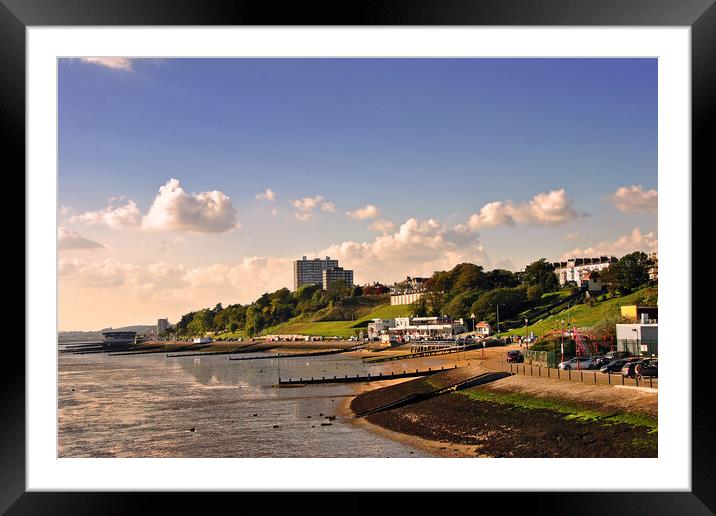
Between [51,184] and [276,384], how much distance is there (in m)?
17.8

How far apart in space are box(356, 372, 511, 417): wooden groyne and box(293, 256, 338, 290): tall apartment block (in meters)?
21.3

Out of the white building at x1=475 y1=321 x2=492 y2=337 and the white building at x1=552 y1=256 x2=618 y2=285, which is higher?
the white building at x1=552 y1=256 x2=618 y2=285

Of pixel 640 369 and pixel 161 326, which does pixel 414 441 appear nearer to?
pixel 640 369

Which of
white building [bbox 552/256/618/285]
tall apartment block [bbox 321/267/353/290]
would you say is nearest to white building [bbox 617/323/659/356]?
white building [bbox 552/256/618/285]

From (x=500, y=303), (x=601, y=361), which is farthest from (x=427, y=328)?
(x=601, y=361)

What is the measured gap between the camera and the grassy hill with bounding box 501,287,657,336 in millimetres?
23641

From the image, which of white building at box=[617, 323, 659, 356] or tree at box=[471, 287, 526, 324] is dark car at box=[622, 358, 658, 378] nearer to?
white building at box=[617, 323, 659, 356]

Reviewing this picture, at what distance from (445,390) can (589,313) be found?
11.8 meters

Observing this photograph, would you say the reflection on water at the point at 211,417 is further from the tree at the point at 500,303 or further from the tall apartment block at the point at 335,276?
the tall apartment block at the point at 335,276

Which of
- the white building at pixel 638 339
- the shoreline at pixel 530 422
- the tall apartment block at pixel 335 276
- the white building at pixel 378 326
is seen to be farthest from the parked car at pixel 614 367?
the white building at pixel 378 326

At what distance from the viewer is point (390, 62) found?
→ 790 inches

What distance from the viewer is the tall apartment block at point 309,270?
3769 cm
